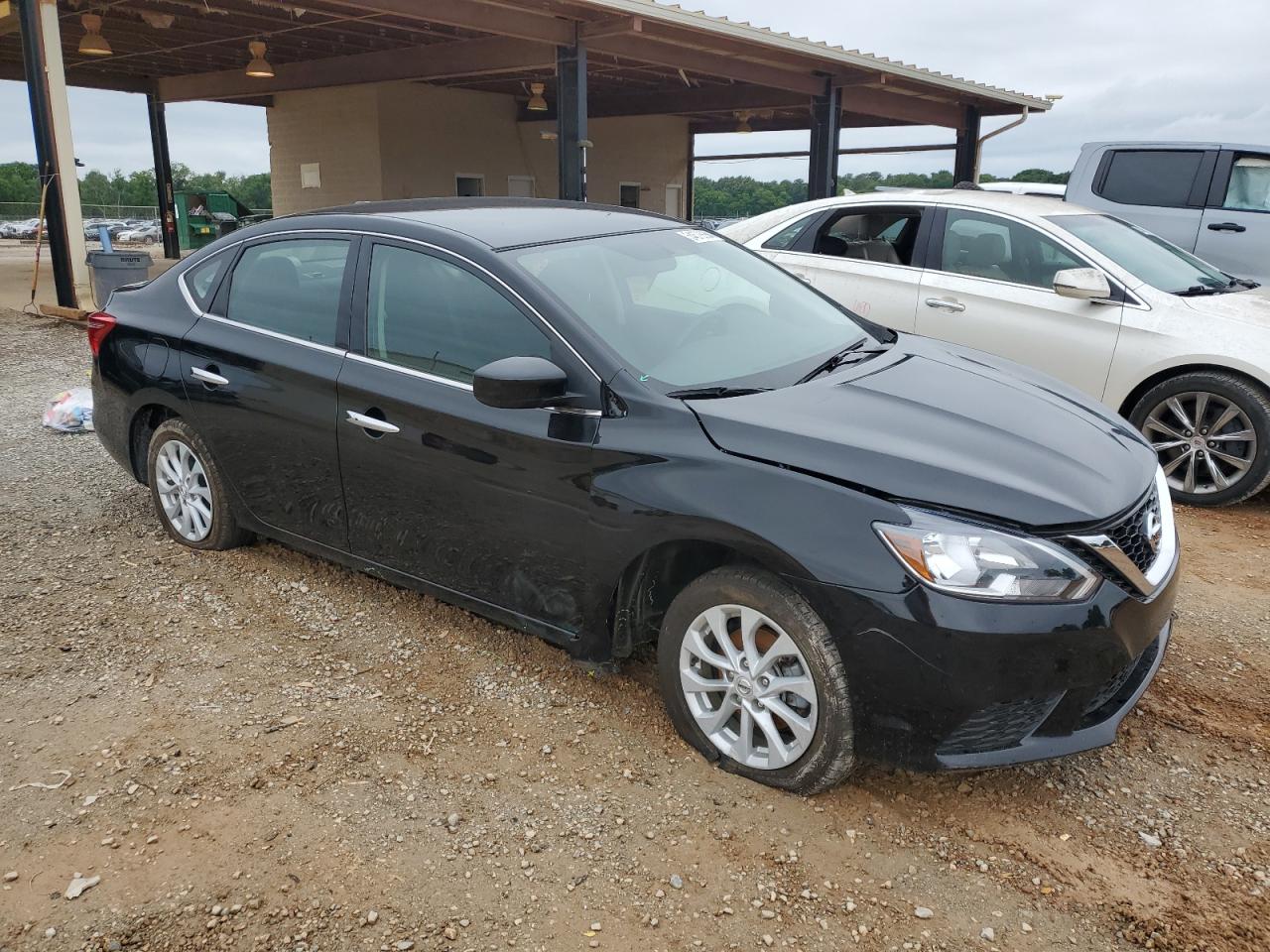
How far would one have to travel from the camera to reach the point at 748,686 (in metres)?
2.79

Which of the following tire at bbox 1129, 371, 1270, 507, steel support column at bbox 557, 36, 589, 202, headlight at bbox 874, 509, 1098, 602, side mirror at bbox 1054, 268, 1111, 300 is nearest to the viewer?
headlight at bbox 874, 509, 1098, 602

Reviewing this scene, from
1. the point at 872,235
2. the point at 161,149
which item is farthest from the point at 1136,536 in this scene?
the point at 161,149

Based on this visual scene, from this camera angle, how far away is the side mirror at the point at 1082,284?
5500 mm

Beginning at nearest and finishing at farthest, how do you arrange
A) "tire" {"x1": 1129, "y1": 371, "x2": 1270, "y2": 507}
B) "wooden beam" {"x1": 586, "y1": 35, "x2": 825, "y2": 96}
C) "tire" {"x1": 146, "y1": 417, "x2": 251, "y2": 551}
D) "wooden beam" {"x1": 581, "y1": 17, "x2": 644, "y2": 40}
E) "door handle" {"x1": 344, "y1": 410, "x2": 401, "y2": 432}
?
"door handle" {"x1": 344, "y1": 410, "x2": 401, "y2": 432} → "tire" {"x1": 146, "y1": 417, "x2": 251, "y2": 551} → "tire" {"x1": 1129, "y1": 371, "x2": 1270, "y2": 507} → "wooden beam" {"x1": 581, "y1": 17, "x2": 644, "y2": 40} → "wooden beam" {"x1": 586, "y1": 35, "x2": 825, "y2": 96}

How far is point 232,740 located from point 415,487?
1003mm

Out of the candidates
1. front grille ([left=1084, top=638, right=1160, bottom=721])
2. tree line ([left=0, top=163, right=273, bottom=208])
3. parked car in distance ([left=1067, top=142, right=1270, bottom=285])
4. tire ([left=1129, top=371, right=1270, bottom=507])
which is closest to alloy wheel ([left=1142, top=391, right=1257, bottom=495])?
tire ([left=1129, top=371, right=1270, bottom=507])

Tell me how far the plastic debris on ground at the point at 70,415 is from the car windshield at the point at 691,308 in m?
4.81

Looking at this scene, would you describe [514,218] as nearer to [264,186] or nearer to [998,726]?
[998,726]

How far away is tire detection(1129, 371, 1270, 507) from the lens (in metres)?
5.23

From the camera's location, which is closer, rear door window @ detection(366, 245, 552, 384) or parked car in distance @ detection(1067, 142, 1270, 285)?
rear door window @ detection(366, 245, 552, 384)

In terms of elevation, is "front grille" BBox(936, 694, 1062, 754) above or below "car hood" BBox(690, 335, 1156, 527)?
below

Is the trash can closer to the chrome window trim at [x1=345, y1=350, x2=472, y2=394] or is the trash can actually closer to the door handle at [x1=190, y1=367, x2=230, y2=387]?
the door handle at [x1=190, y1=367, x2=230, y2=387]

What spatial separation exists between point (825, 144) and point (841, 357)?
12.9 meters

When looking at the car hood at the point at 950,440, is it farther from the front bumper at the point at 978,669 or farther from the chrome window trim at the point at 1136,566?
the front bumper at the point at 978,669
